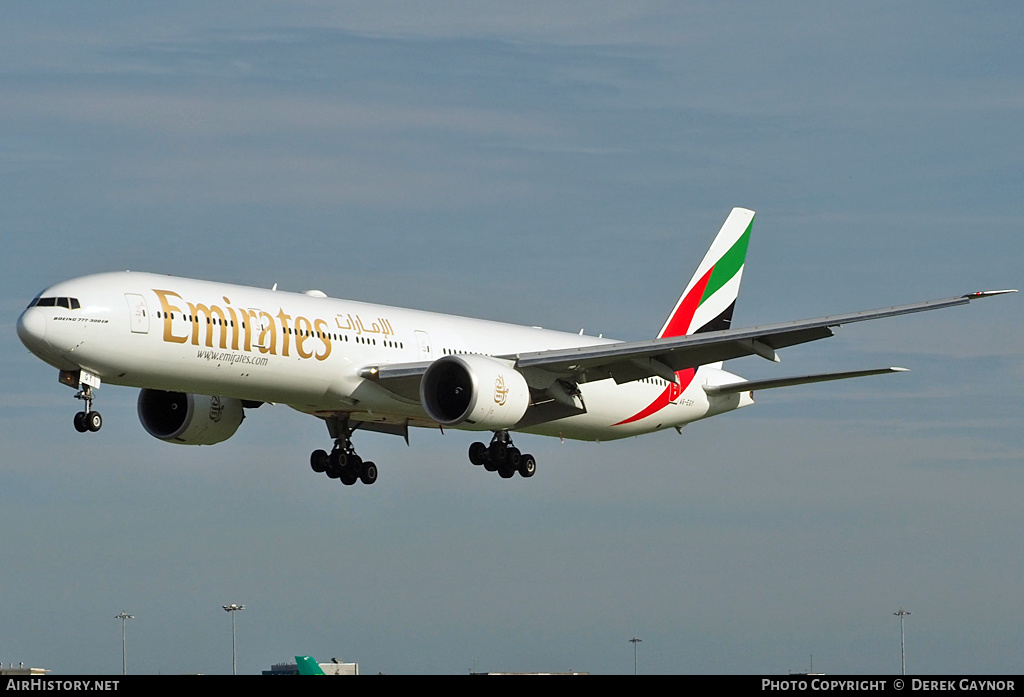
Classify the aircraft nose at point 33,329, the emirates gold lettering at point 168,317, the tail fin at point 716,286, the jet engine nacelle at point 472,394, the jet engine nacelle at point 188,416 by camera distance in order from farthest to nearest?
the tail fin at point 716,286
the jet engine nacelle at point 188,416
the jet engine nacelle at point 472,394
the emirates gold lettering at point 168,317
the aircraft nose at point 33,329

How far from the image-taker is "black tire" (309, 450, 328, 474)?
5241 centimetres

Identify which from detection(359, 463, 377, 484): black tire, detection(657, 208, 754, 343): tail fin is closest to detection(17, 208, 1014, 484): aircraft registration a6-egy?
detection(359, 463, 377, 484): black tire

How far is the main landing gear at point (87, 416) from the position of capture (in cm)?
4075

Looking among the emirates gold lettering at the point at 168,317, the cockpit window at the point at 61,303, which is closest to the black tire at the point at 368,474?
the emirates gold lettering at the point at 168,317

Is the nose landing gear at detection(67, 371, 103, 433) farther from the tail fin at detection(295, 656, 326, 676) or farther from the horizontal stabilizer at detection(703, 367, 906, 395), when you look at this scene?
the horizontal stabilizer at detection(703, 367, 906, 395)

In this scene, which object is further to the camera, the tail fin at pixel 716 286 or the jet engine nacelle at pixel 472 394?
the tail fin at pixel 716 286

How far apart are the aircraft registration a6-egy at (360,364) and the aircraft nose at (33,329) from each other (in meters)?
0.03

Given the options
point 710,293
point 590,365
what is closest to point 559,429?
point 590,365

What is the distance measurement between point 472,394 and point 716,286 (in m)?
18.9

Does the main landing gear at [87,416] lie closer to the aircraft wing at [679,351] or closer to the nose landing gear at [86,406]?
the nose landing gear at [86,406]

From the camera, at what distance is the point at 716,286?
203ft

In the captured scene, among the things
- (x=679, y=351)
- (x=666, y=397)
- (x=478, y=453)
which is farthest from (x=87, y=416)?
(x=666, y=397)

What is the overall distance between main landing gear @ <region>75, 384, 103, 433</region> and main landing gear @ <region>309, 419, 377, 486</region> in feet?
38.8
